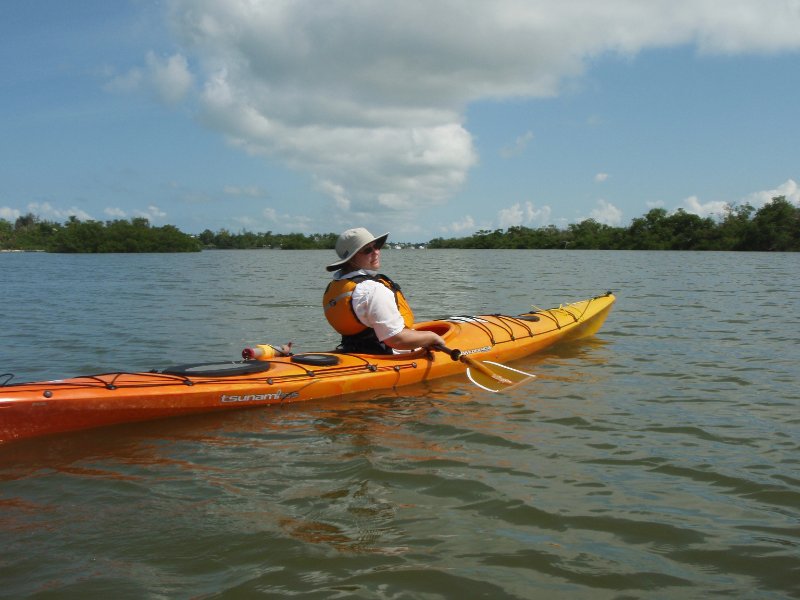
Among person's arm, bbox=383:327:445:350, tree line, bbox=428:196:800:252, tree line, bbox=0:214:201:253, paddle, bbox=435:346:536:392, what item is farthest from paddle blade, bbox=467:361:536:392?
tree line, bbox=0:214:201:253

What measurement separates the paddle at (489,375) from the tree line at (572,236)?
193ft

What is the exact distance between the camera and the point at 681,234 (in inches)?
2559

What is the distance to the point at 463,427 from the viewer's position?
15.2ft

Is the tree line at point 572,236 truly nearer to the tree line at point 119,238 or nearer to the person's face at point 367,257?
the tree line at point 119,238

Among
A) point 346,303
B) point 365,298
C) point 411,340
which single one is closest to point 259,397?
point 346,303

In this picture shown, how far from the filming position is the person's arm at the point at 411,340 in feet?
17.8

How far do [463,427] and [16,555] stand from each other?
2.86 meters

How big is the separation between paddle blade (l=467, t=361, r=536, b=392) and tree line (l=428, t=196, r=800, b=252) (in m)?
58.6

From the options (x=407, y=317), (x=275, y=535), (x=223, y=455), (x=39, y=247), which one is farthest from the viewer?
(x=39, y=247)

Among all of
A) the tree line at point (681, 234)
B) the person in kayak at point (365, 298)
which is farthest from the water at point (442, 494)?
the tree line at point (681, 234)

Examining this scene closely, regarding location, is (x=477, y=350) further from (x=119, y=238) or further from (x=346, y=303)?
(x=119, y=238)

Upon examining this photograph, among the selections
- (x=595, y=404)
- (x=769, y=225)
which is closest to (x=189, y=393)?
(x=595, y=404)

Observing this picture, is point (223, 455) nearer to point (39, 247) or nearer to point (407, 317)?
point (407, 317)

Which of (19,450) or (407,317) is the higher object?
(407,317)
